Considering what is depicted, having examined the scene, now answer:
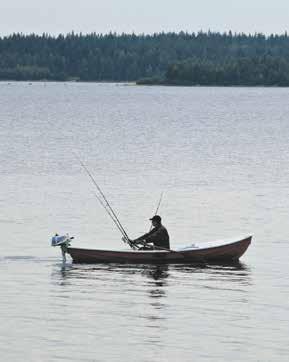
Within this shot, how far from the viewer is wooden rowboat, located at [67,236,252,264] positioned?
121ft

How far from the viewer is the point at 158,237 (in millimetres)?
37000

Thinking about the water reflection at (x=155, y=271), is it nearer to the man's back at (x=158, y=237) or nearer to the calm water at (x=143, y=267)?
the calm water at (x=143, y=267)

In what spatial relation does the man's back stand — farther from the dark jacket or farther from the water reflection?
the water reflection

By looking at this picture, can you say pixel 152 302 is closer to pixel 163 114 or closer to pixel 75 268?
pixel 75 268

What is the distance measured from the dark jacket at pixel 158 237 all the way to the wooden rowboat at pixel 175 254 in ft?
0.86

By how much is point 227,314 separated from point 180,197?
26.4 meters

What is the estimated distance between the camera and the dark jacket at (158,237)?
121 feet

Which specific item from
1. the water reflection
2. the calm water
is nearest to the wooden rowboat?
the water reflection

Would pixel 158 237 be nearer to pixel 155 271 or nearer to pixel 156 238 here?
pixel 156 238

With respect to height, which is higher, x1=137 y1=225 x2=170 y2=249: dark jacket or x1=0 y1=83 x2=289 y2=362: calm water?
x1=137 y1=225 x2=170 y2=249: dark jacket

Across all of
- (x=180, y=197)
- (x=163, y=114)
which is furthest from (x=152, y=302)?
(x=163, y=114)

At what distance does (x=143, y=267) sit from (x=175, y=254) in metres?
1.05

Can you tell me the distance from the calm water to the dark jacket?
0.79 meters

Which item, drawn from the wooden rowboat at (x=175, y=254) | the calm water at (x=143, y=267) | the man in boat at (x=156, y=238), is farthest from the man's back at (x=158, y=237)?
the calm water at (x=143, y=267)
